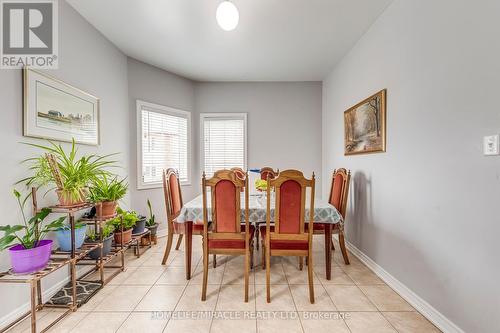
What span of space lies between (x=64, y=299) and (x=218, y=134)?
3145 mm

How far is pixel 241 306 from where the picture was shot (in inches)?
73.2

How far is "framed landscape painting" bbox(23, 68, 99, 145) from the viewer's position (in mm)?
1784

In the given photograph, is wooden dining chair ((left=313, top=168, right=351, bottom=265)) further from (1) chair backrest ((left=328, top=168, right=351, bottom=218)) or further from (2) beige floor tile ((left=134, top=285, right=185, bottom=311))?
(2) beige floor tile ((left=134, top=285, right=185, bottom=311))

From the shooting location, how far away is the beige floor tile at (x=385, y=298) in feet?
6.03

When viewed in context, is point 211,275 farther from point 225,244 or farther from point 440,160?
point 440,160

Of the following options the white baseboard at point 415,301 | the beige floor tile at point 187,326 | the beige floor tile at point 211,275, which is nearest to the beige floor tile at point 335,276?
the white baseboard at point 415,301

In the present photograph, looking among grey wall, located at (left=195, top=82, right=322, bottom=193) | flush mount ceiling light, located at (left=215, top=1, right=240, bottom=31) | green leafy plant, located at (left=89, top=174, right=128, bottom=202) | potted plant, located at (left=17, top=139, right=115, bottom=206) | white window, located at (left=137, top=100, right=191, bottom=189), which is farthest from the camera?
grey wall, located at (left=195, top=82, right=322, bottom=193)

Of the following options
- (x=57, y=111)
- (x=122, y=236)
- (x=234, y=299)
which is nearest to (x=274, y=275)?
(x=234, y=299)

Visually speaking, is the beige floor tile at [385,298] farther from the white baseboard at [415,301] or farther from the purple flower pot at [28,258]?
the purple flower pot at [28,258]

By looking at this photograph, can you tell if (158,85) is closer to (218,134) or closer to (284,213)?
(218,134)

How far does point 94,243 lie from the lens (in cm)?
214

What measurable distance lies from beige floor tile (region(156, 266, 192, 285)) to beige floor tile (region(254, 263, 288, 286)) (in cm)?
74

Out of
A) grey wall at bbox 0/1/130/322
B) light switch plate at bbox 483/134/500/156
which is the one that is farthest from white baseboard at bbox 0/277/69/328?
light switch plate at bbox 483/134/500/156

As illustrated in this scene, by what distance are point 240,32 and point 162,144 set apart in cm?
216
